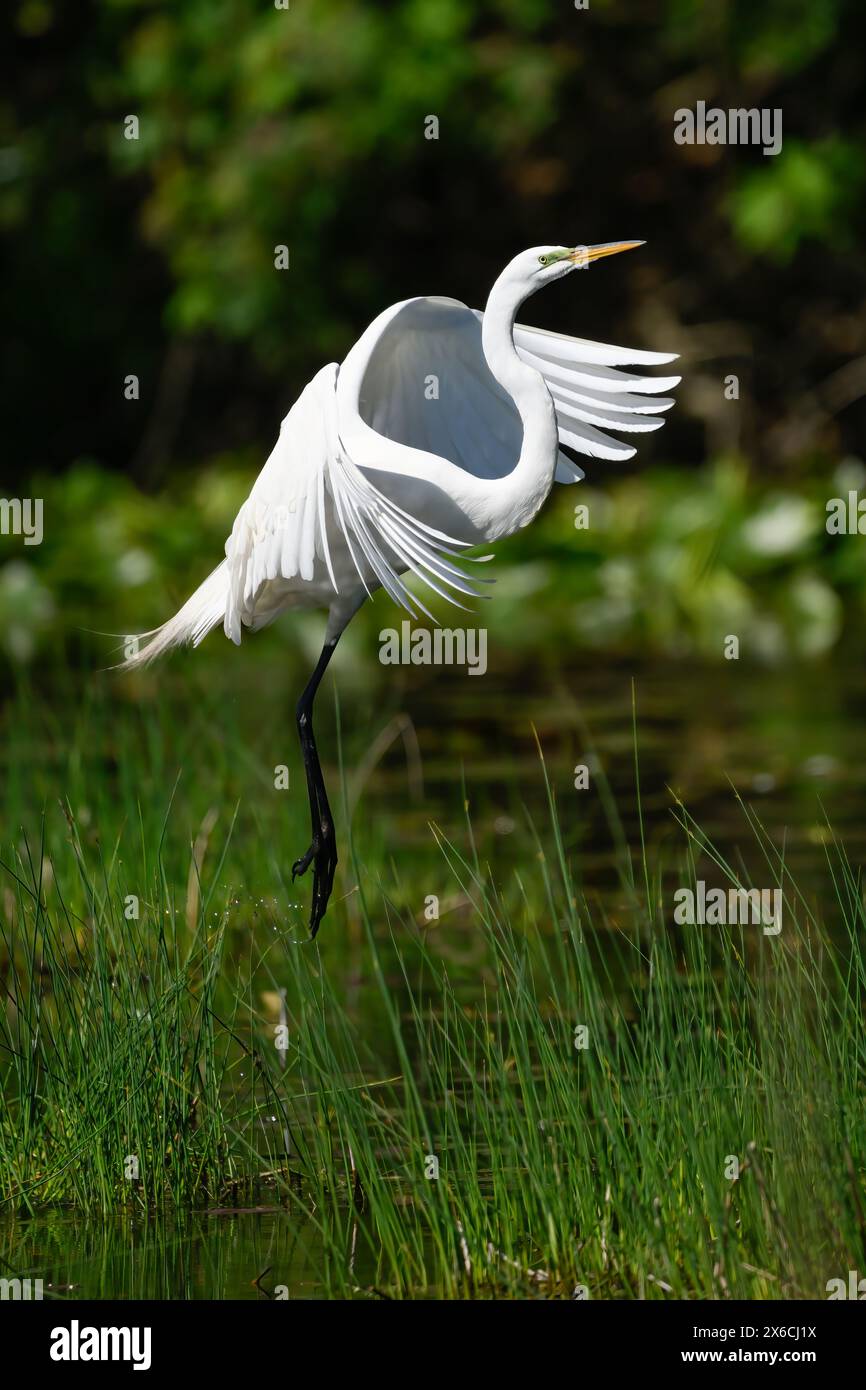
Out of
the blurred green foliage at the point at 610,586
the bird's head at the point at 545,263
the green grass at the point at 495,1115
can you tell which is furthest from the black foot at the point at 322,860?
the blurred green foliage at the point at 610,586

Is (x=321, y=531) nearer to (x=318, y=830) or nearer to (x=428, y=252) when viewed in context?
(x=318, y=830)

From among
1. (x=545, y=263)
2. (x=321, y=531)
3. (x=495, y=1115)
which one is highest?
(x=545, y=263)

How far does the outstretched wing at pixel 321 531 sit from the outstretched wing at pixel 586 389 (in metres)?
0.25

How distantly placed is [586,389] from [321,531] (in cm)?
42

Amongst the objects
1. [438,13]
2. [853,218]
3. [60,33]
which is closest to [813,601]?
[853,218]

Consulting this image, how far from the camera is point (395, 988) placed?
4.98m

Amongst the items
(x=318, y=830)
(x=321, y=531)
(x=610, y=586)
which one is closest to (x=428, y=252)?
(x=610, y=586)

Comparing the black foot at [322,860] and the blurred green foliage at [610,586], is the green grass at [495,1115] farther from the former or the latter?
the blurred green foliage at [610,586]

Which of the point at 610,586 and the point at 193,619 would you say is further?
the point at 610,586

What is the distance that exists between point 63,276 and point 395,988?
9724 millimetres

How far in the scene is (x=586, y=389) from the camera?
2.77 m

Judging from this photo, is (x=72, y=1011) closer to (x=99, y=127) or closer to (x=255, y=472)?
(x=255, y=472)

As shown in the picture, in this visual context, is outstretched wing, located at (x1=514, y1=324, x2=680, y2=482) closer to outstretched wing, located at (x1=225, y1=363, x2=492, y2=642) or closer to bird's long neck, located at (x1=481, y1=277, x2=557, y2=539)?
bird's long neck, located at (x1=481, y1=277, x2=557, y2=539)

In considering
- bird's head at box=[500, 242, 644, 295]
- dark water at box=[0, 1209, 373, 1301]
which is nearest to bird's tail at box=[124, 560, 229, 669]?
bird's head at box=[500, 242, 644, 295]
